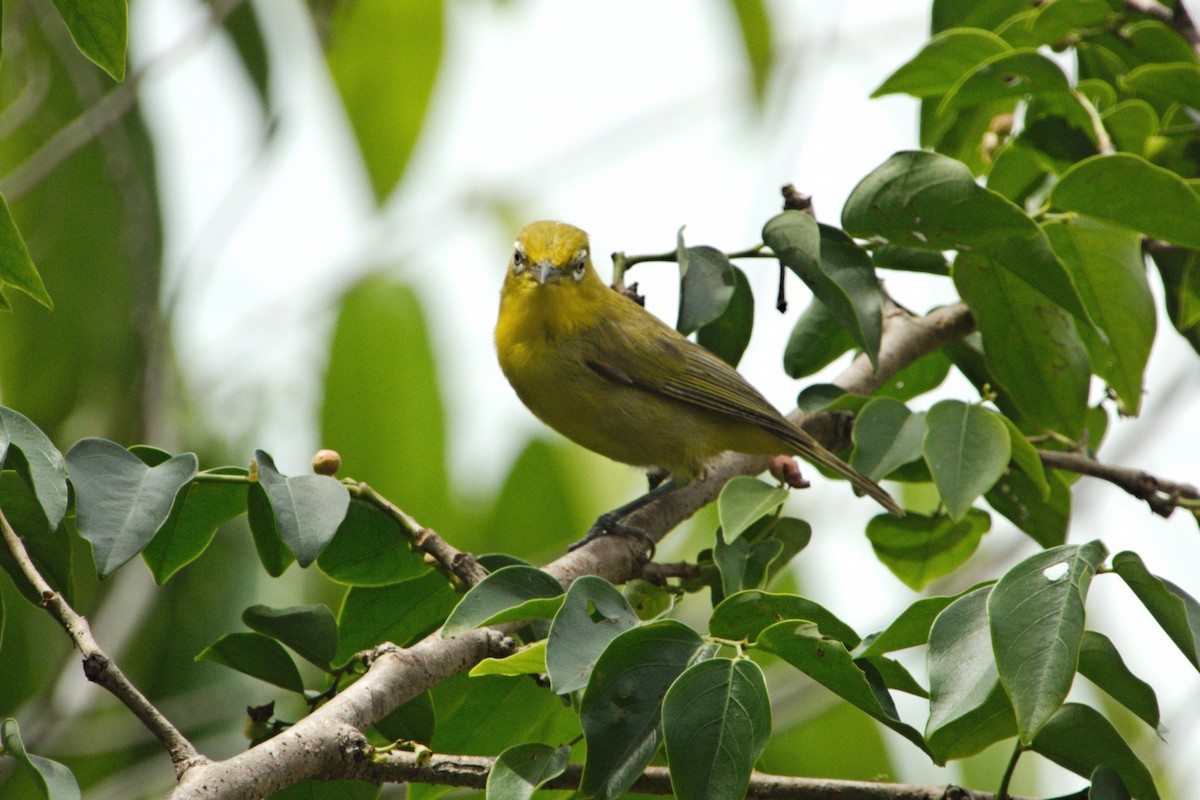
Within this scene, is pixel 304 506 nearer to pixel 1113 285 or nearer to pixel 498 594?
pixel 498 594

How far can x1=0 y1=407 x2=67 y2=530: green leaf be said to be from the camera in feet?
5.19

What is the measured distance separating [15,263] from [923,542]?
1975 mm

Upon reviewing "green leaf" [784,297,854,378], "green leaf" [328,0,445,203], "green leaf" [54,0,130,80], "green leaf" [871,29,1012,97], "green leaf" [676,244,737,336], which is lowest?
"green leaf" [784,297,854,378]

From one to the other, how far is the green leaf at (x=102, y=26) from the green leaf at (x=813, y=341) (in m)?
1.58

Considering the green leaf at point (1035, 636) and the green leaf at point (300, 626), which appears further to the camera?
the green leaf at point (300, 626)

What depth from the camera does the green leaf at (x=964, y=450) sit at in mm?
2061

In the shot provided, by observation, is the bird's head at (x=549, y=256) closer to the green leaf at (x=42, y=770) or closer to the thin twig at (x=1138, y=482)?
the thin twig at (x=1138, y=482)

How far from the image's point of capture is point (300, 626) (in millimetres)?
1992

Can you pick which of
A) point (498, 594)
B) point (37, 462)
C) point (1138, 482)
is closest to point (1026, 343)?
point (1138, 482)

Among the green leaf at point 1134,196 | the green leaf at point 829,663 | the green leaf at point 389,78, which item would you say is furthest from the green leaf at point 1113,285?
the green leaf at point 389,78

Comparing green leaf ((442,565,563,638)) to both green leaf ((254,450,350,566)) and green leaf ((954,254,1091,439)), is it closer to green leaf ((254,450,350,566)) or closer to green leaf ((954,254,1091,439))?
green leaf ((254,450,350,566))

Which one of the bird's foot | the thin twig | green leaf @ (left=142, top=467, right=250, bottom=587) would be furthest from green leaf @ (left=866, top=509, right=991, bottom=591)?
green leaf @ (left=142, top=467, right=250, bottom=587)

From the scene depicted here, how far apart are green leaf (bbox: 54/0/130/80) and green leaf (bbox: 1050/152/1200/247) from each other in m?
1.70

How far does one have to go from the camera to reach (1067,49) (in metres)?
3.11
